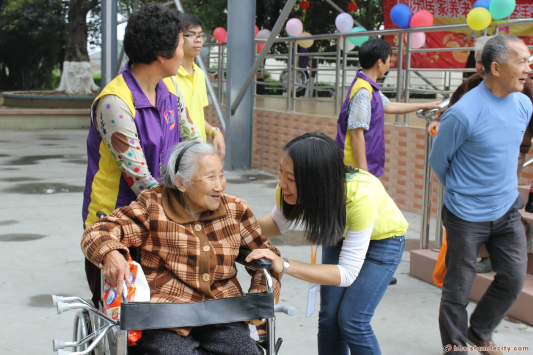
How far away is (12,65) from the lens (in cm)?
2839

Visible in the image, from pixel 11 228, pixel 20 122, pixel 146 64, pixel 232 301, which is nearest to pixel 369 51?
pixel 146 64

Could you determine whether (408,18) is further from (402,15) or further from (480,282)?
(480,282)

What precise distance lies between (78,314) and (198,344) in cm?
60

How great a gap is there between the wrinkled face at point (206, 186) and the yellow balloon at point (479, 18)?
14.0ft

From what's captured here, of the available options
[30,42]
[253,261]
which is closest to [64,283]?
[253,261]

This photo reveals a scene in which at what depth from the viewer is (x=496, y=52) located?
→ 308 centimetres

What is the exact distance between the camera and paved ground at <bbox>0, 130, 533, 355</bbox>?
3.83 m

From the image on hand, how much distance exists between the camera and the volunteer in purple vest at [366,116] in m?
4.61

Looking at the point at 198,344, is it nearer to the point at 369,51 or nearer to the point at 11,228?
the point at 369,51

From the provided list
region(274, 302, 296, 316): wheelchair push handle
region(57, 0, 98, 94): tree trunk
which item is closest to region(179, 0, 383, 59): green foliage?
region(57, 0, 98, 94): tree trunk

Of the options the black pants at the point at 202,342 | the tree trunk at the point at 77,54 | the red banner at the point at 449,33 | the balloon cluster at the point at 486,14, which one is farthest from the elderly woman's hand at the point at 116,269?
the tree trunk at the point at 77,54

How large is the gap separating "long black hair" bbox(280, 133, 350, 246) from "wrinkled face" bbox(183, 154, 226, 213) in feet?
1.04

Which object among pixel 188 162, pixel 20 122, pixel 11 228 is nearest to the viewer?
pixel 188 162

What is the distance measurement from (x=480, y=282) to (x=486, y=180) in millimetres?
1346
